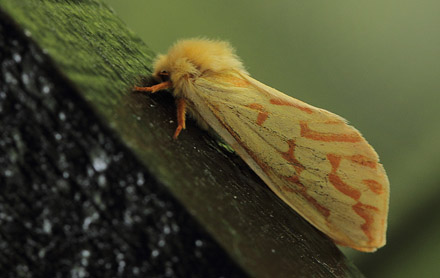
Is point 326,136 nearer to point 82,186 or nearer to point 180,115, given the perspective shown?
point 180,115

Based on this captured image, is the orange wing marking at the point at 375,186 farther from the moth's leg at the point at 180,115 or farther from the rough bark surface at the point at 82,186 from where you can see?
the rough bark surface at the point at 82,186

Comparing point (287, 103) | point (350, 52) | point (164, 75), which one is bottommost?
point (164, 75)

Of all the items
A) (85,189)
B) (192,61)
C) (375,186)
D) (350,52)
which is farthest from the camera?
(350,52)

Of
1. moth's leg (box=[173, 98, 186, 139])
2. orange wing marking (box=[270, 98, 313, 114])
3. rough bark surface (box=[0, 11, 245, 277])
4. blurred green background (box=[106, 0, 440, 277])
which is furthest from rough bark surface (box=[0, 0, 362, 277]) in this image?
blurred green background (box=[106, 0, 440, 277])

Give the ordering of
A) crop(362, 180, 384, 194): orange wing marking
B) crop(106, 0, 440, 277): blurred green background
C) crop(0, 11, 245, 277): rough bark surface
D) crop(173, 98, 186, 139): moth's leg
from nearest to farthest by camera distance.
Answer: crop(0, 11, 245, 277): rough bark surface, crop(173, 98, 186, 139): moth's leg, crop(362, 180, 384, 194): orange wing marking, crop(106, 0, 440, 277): blurred green background

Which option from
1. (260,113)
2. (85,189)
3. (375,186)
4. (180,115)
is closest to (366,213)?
(375,186)

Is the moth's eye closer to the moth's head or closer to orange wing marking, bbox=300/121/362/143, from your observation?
→ the moth's head
